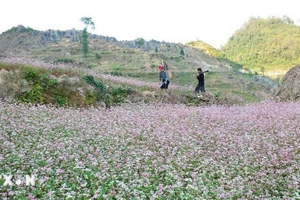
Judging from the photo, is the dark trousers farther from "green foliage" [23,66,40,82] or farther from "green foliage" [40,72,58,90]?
"green foliage" [23,66,40,82]

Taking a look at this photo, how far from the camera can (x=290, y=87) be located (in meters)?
22.1

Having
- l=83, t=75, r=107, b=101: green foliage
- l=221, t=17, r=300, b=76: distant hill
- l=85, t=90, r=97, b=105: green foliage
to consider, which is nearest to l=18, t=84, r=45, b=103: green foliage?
l=85, t=90, r=97, b=105: green foliage

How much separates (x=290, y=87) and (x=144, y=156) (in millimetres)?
16535

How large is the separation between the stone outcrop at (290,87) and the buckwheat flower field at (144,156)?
29.3 ft

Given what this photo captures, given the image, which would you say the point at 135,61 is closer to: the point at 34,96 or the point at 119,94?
the point at 119,94

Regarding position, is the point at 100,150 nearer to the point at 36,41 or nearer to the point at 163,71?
the point at 163,71

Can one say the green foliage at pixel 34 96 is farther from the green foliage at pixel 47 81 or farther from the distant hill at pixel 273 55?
the distant hill at pixel 273 55

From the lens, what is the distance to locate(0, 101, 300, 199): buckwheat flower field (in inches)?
270

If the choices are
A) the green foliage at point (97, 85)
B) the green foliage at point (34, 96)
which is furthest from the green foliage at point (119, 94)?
the green foliage at point (34, 96)

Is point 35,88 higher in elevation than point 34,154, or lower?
higher

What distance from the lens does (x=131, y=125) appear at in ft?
38.2

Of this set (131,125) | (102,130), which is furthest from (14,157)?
(131,125)

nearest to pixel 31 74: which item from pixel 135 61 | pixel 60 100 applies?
pixel 60 100

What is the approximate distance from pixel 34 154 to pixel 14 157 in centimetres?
51
